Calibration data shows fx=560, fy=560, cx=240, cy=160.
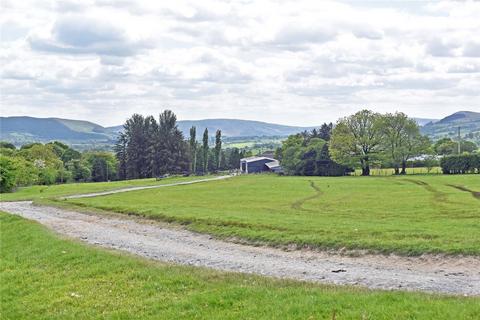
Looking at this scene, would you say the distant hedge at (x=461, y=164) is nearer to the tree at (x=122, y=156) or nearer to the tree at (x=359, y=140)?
the tree at (x=359, y=140)

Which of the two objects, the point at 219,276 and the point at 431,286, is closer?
the point at 431,286

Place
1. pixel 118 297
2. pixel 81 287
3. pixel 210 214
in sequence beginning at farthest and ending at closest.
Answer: pixel 210 214 < pixel 81 287 < pixel 118 297

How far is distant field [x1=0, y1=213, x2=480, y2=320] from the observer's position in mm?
12203

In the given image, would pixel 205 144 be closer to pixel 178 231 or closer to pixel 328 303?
pixel 178 231

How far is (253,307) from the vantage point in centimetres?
1283

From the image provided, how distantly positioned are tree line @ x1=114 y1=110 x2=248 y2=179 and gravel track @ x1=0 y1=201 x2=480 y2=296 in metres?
119

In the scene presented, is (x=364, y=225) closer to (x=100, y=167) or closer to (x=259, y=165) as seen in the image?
(x=259, y=165)

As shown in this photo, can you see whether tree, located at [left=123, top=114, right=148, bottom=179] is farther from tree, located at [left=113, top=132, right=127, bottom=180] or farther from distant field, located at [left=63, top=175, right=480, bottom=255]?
distant field, located at [left=63, top=175, right=480, bottom=255]

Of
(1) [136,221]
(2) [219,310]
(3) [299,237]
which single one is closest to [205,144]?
(1) [136,221]

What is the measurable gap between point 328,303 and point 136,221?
22570 mm

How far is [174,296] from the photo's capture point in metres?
14.4

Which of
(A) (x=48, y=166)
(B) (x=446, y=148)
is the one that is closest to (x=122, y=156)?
(A) (x=48, y=166)

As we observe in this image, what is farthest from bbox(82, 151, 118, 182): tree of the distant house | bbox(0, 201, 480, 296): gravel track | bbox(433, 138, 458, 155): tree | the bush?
bbox(0, 201, 480, 296): gravel track

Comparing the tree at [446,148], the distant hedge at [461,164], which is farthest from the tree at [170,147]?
the tree at [446,148]
